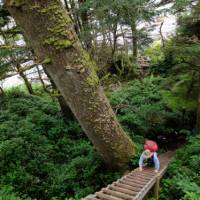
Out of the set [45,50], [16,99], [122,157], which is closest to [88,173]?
[122,157]

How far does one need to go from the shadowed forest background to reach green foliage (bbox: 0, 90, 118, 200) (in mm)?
26

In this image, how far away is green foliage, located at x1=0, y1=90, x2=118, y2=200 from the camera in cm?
747

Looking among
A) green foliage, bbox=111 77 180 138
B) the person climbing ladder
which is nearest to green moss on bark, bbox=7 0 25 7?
the person climbing ladder

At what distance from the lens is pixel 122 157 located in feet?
24.4

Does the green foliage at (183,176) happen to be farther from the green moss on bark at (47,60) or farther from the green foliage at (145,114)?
the green moss on bark at (47,60)

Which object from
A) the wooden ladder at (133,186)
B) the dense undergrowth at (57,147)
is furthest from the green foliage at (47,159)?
the wooden ladder at (133,186)

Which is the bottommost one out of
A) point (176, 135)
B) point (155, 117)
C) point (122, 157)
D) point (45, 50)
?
point (176, 135)

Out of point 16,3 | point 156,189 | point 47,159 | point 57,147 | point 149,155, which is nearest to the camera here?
point 16,3

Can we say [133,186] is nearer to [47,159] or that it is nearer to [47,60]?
[47,60]

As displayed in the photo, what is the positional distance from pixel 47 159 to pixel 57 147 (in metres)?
0.69

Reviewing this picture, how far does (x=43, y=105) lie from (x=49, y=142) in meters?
3.60

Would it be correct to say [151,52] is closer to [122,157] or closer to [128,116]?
[128,116]

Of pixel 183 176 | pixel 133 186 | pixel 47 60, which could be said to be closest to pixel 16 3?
pixel 47 60

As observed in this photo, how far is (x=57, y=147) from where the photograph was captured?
9273 millimetres
